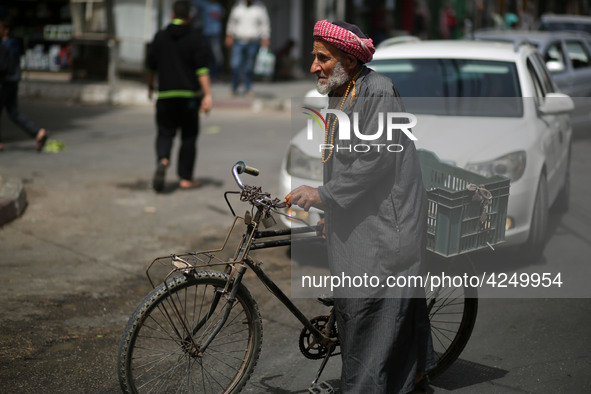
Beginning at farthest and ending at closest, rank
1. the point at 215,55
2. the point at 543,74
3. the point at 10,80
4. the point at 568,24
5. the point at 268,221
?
the point at 568,24, the point at 215,55, the point at 10,80, the point at 543,74, the point at 268,221

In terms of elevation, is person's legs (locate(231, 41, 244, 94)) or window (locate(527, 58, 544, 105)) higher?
window (locate(527, 58, 544, 105))

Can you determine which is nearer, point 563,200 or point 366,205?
point 366,205

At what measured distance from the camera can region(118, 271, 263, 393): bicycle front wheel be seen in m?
3.38

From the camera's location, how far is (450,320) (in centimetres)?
395

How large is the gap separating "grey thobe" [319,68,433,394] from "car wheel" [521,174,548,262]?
278 cm

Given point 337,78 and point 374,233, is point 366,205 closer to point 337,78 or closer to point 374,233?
point 374,233

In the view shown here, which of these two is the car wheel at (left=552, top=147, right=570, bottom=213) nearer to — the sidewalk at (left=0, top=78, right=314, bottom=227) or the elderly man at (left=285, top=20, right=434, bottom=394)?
the elderly man at (left=285, top=20, right=434, bottom=394)

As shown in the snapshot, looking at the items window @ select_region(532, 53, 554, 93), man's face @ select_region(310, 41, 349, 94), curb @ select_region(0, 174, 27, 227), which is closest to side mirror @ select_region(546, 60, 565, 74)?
window @ select_region(532, 53, 554, 93)

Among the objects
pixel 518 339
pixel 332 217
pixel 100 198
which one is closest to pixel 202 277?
pixel 332 217

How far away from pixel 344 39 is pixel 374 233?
825 mm

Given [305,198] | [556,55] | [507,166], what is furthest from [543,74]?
[556,55]

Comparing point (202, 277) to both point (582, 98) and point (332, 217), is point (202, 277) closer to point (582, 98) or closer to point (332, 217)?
point (332, 217)

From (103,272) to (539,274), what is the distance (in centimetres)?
326

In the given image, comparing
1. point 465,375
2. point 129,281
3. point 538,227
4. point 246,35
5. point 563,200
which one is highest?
point 246,35
